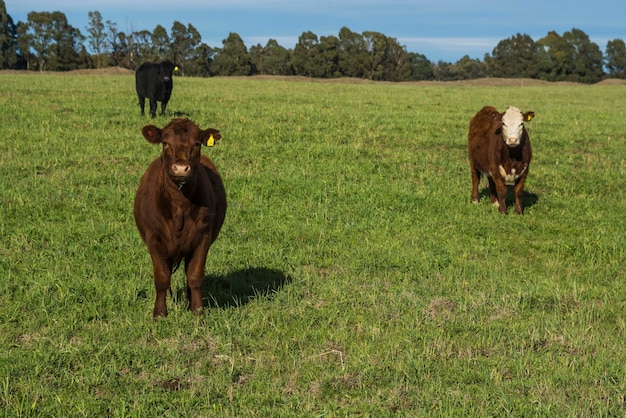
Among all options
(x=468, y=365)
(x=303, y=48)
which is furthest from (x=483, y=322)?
(x=303, y=48)

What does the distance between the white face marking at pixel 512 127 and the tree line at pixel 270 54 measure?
278 ft

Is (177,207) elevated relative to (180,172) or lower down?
lower down

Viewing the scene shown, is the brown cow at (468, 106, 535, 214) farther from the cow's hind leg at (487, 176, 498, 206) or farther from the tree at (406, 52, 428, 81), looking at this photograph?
the tree at (406, 52, 428, 81)

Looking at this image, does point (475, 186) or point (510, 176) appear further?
point (475, 186)

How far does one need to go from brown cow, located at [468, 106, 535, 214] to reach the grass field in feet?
1.69

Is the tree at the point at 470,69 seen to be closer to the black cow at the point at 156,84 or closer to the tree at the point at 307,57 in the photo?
the tree at the point at 307,57

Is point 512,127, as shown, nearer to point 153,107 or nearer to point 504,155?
point 504,155

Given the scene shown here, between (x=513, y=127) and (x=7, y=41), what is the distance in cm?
9456

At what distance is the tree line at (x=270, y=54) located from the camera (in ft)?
298

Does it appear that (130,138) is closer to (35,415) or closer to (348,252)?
(348,252)

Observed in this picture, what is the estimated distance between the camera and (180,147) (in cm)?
507

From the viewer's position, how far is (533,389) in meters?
4.25

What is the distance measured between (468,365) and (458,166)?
10.1 metres

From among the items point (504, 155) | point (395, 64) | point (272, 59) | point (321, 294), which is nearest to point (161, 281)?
point (321, 294)
